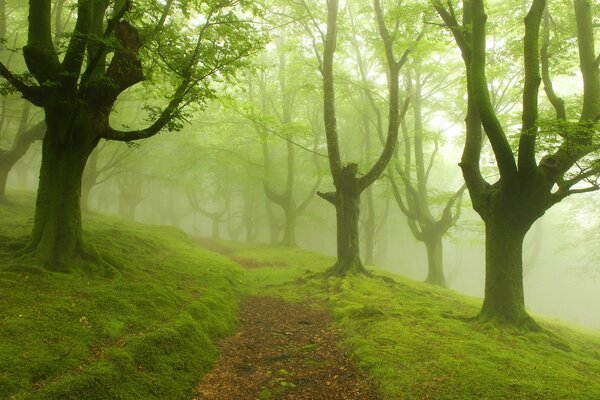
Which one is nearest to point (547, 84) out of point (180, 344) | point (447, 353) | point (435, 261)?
point (447, 353)

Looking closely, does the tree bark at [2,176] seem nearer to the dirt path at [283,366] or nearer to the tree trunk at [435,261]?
the dirt path at [283,366]

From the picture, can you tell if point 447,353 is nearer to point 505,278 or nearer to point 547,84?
point 505,278

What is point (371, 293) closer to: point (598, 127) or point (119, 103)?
point (598, 127)

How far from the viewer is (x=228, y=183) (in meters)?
37.9

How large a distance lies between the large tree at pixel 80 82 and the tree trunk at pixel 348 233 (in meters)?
7.72

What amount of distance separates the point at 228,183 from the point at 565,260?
58755 mm

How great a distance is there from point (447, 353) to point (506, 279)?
375 cm

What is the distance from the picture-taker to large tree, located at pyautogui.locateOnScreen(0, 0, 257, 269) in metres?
8.11

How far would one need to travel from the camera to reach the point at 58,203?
873 cm

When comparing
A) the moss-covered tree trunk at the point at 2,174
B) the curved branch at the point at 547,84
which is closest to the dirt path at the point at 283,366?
the curved branch at the point at 547,84

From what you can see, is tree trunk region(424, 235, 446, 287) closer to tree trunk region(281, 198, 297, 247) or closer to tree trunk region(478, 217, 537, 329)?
tree trunk region(281, 198, 297, 247)

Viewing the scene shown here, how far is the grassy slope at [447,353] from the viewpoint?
18.5ft

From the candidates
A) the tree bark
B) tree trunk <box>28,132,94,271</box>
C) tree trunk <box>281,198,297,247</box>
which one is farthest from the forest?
tree trunk <box>281,198,297,247</box>

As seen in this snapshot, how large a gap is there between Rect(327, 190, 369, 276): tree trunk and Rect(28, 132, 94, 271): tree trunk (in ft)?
31.1
